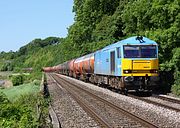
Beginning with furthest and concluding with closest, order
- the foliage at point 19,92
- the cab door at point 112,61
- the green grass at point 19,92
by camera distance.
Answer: the foliage at point 19,92 < the green grass at point 19,92 < the cab door at point 112,61

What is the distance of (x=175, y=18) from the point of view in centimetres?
Answer: 2786

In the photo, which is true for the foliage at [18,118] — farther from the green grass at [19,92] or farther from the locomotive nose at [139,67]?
the green grass at [19,92]

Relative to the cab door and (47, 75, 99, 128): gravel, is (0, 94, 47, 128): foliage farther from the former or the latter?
the cab door

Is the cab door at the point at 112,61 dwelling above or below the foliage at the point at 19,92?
above

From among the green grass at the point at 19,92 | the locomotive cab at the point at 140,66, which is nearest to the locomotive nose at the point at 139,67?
the locomotive cab at the point at 140,66

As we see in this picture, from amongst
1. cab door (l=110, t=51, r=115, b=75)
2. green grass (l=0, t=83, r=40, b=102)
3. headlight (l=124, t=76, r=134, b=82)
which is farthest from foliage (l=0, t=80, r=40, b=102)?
headlight (l=124, t=76, r=134, b=82)

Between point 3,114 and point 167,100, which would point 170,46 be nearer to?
point 167,100

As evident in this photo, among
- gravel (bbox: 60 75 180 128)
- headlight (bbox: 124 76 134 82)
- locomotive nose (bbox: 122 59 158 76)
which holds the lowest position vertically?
gravel (bbox: 60 75 180 128)

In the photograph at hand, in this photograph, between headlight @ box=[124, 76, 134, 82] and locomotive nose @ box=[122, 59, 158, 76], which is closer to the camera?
headlight @ box=[124, 76, 134, 82]

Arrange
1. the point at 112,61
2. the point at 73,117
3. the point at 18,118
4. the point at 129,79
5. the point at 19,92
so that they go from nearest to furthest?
the point at 18,118 < the point at 73,117 < the point at 129,79 < the point at 112,61 < the point at 19,92

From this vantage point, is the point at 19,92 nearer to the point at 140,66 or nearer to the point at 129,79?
the point at 129,79

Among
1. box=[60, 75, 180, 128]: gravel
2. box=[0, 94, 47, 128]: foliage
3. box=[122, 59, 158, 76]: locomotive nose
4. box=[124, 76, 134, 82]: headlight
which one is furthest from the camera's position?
box=[122, 59, 158, 76]: locomotive nose

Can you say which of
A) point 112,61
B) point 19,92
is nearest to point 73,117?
point 112,61

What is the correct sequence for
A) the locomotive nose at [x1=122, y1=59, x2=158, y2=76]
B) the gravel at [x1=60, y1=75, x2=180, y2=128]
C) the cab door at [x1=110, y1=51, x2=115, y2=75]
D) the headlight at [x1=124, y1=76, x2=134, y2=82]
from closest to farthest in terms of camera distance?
Answer: the gravel at [x1=60, y1=75, x2=180, y2=128]
the headlight at [x1=124, y1=76, x2=134, y2=82]
the locomotive nose at [x1=122, y1=59, x2=158, y2=76]
the cab door at [x1=110, y1=51, x2=115, y2=75]
